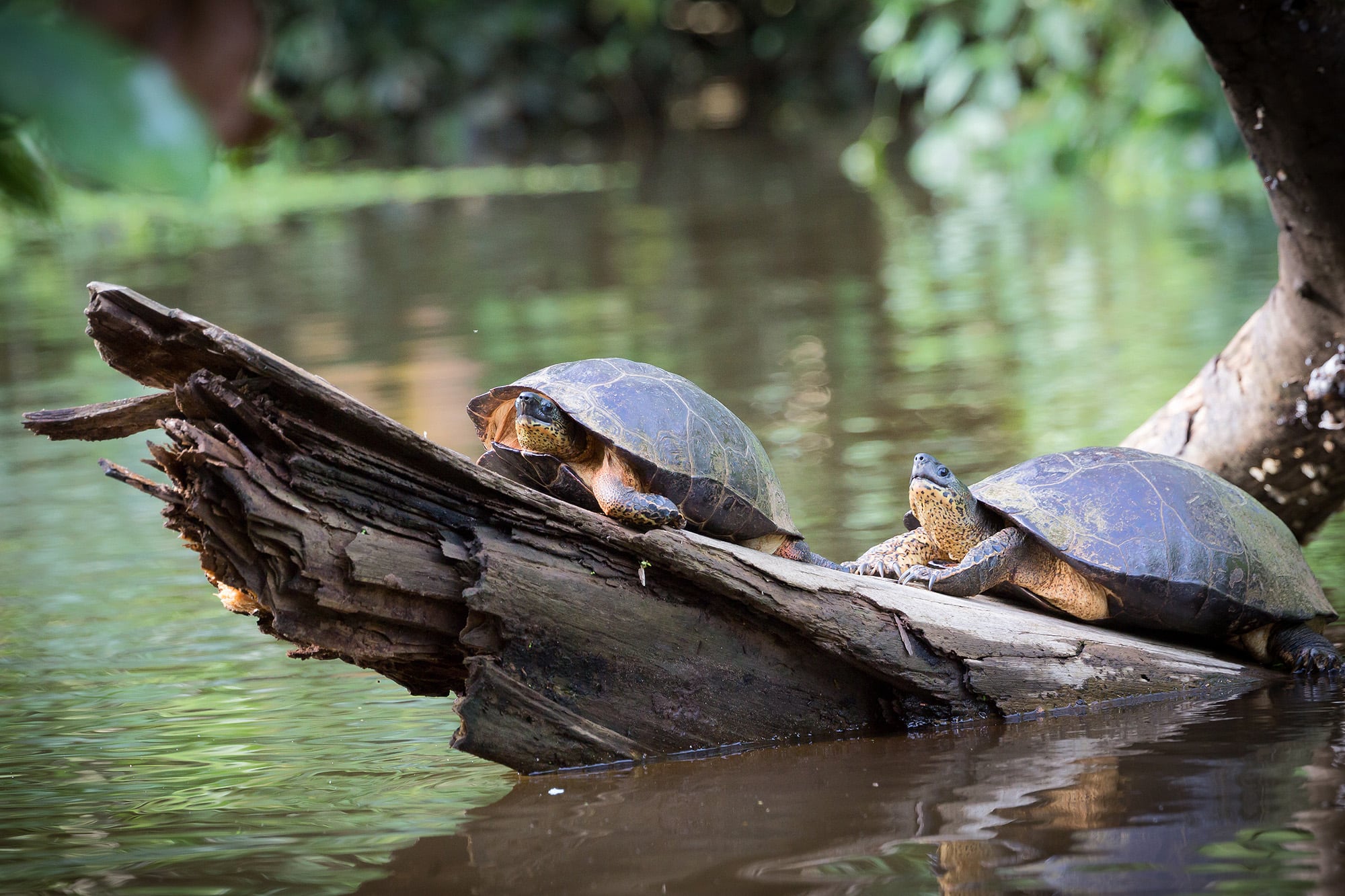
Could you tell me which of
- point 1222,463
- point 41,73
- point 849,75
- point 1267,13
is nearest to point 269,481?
point 41,73

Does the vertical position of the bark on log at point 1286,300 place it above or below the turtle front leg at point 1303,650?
above

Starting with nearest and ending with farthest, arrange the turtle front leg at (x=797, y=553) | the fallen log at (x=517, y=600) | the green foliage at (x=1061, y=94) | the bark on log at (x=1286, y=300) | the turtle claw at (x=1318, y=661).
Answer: the fallen log at (x=517, y=600) → the turtle claw at (x=1318, y=661) → the turtle front leg at (x=797, y=553) → the bark on log at (x=1286, y=300) → the green foliage at (x=1061, y=94)

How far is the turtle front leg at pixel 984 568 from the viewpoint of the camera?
3514mm

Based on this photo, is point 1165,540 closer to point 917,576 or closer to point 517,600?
point 917,576

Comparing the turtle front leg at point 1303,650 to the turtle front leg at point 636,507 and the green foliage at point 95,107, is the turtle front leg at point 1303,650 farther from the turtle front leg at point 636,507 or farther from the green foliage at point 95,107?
the green foliage at point 95,107

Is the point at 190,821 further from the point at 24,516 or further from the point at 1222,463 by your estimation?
the point at 24,516

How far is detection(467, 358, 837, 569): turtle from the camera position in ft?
10.9

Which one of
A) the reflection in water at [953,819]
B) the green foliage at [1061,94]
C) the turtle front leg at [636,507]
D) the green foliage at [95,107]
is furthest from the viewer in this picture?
the green foliage at [1061,94]

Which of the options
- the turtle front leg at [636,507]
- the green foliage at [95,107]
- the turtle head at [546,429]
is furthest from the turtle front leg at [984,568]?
the green foliage at [95,107]

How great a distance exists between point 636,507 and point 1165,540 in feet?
4.38

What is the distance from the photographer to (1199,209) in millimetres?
14602

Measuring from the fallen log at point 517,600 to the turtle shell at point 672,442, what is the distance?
19cm

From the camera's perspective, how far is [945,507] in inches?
143

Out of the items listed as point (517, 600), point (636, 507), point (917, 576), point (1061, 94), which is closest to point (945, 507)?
point (917, 576)
